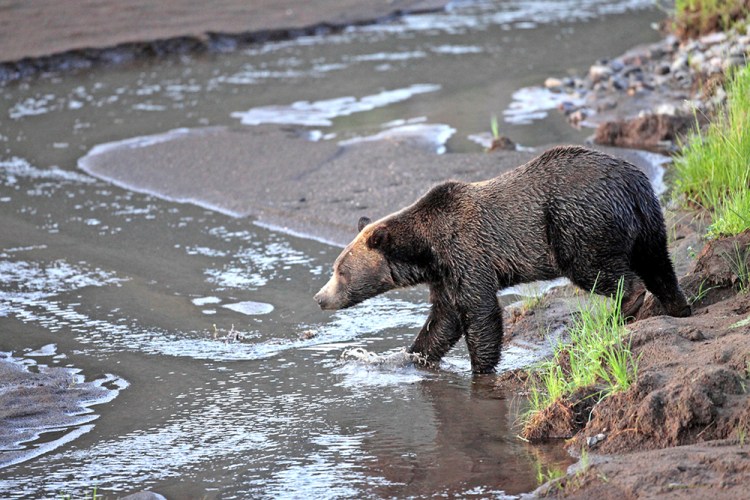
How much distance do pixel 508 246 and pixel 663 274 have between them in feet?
3.25

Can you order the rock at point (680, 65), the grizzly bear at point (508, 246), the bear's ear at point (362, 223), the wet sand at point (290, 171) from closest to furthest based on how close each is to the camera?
the grizzly bear at point (508, 246) < the bear's ear at point (362, 223) < the wet sand at point (290, 171) < the rock at point (680, 65)

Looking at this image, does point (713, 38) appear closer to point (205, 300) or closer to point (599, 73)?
point (599, 73)

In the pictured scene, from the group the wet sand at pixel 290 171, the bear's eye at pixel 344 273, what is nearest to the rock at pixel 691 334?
the bear's eye at pixel 344 273

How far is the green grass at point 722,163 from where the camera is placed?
7949mm

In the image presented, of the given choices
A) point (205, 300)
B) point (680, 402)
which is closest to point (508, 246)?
point (680, 402)

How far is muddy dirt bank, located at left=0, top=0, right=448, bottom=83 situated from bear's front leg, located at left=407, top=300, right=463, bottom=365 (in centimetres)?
1136

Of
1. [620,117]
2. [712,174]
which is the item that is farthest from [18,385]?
[620,117]

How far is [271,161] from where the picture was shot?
12.0 meters

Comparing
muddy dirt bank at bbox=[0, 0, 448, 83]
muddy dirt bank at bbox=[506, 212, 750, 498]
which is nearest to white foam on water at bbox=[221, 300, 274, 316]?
muddy dirt bank at bbox=[506, 212, 750, 498]

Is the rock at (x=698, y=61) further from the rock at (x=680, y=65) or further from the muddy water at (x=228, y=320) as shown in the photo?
the muddy water at (x=228, y=320)

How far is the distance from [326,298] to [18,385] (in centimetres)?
206

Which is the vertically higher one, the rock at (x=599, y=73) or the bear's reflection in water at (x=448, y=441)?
the rock at (x=599, y=73)

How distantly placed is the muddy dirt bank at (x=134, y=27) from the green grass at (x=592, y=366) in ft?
41.0

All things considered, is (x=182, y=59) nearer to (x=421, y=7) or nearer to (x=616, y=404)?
(x=421, y=7)
